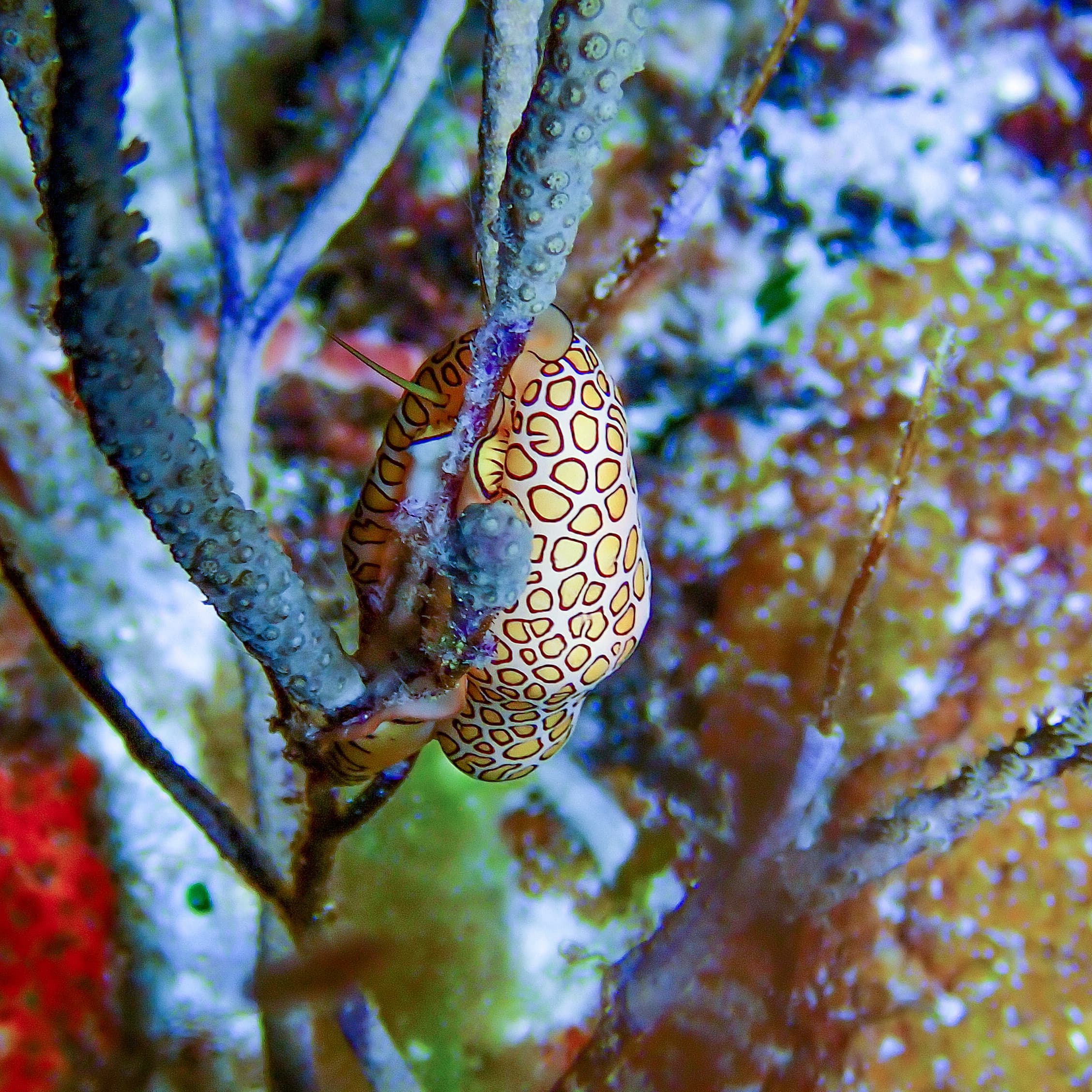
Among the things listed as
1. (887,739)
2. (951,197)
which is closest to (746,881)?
(887,739)

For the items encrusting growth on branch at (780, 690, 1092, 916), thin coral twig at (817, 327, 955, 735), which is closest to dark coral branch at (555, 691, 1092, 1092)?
encrusting growth on branch at (780, 690, 1092, 916)

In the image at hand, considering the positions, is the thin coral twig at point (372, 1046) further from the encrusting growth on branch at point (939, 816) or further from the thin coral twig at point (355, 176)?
the thin coral twig at point (355, 176)

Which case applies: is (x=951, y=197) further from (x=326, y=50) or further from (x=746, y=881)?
(x=746, y=881)

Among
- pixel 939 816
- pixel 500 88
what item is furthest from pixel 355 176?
pixel 939 816

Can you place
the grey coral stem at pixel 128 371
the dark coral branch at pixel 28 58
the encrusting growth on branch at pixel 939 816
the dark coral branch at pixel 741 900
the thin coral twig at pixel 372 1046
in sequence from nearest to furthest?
the grey coral stem at pixel 128 371 → the dark coral branch at pixel 28 58 → the encrusting growth on branch at pixel 939 816 → the dark coral branch at pixel 741 900 → the thin coral twig at pixel 372 1046

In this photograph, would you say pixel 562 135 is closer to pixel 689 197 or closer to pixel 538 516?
pixel 538 516

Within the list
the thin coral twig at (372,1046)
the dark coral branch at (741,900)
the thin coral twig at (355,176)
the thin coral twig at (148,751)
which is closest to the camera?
the thin coral twig at (148,751)

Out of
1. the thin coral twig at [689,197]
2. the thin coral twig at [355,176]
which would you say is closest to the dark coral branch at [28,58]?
the thin coral twig at [355,176]

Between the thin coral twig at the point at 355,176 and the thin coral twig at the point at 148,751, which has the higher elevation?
the thin coral twig at the point at 355,176
